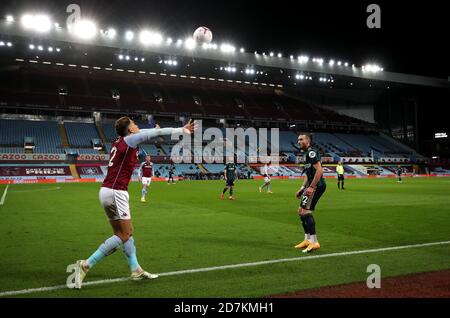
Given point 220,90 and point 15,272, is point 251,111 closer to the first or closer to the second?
point 220,90

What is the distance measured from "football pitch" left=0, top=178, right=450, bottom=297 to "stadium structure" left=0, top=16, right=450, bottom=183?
29493mm

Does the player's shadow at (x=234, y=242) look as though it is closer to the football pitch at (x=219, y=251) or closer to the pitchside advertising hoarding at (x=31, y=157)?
the football pitch at (x=219, y=251)

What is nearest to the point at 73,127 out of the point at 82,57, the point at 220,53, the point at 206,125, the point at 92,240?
the point at 82,57

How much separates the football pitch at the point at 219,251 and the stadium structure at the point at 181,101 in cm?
2949

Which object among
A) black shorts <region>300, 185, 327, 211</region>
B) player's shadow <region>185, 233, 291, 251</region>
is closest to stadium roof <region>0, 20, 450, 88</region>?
player's shadow <region>185, 233, 291, 251</region>

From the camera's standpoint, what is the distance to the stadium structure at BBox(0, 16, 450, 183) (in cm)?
4291

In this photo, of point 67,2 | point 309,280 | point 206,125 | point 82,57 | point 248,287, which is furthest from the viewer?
point 206,125

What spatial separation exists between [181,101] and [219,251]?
59.4 m

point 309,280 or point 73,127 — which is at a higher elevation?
point 73,127

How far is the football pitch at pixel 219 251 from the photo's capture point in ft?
18.0

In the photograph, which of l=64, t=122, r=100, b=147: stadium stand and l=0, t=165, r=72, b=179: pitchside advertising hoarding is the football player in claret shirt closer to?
l=0, t=165, r=72, b=179: pitchside advertising hoarding

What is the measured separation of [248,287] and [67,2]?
32.8 metres
